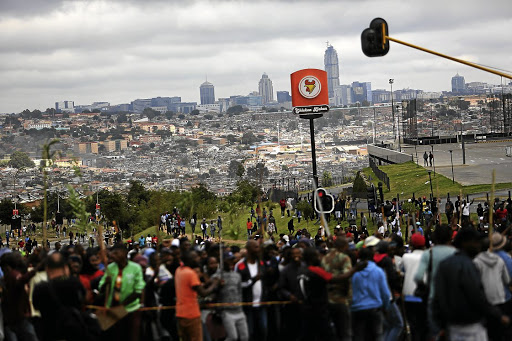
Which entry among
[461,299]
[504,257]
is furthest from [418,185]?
[461,299]

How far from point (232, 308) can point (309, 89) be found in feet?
77.4

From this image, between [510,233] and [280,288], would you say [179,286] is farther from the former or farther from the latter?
[510,233]

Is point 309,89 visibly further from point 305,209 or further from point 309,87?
point 305,209

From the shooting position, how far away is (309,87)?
109 feet

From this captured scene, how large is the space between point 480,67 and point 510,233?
3327 mm

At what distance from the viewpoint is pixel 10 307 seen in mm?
9641

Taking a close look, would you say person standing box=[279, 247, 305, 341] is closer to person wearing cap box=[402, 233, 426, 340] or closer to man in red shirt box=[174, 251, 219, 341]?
man in red shirt box=[174, 251, 219, 341]

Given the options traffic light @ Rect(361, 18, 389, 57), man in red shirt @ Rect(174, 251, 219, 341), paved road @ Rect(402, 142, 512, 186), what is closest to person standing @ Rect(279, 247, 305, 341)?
man in red shirt @ Rect(174, 251, 219, 341)

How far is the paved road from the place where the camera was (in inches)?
2504

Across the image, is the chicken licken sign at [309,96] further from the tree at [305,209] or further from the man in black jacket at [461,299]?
the man in black jacket at [461,299]

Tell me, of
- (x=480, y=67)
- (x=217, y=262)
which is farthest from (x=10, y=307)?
(x=480, y=67)

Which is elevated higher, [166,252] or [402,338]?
[166,252]

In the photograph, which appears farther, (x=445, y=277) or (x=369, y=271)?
(x=369, y=271)

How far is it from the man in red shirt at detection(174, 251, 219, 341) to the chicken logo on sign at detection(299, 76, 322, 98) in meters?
23.6
